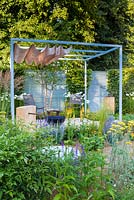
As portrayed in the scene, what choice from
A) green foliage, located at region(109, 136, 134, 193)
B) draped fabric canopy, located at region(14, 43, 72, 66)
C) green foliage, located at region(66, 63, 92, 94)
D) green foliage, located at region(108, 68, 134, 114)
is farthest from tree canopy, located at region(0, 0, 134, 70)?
green foliage, located at region(109, 136, 134, 193)

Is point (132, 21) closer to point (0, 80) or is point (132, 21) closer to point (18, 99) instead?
point (18, 99)

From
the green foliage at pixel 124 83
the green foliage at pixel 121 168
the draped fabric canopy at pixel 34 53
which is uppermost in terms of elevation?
the draped fabric canopy at pixel 34 53

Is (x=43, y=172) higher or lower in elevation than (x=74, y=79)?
lower

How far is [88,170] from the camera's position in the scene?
277 cm

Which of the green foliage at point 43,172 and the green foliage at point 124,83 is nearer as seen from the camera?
the green foliage at point 43,172

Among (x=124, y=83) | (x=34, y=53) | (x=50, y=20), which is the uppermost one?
(x=50, y=20)

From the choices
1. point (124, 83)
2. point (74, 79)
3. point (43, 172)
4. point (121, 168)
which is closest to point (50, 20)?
point (74, 79)

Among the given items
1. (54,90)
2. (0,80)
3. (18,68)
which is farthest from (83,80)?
(0,80)

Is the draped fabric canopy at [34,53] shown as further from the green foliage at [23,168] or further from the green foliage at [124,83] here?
the green foliage at [124,83]

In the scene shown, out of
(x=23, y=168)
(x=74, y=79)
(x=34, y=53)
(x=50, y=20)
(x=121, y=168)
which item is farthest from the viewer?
Result: (x=50, y=20)

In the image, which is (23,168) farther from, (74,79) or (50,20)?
(50,20)

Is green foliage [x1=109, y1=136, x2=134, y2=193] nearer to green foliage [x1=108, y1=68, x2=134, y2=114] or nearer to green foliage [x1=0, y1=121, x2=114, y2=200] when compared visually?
green foliage [x1=0, y1=121, x2=114, y2=200]

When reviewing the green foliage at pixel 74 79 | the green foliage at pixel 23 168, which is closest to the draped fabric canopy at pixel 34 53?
the green foliage at pixel 23 168

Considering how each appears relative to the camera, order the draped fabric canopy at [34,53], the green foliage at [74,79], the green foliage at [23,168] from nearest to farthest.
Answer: the green foliage at [23,168], the draped fabric canopy at [34,53], the green foliage at [74,79]
